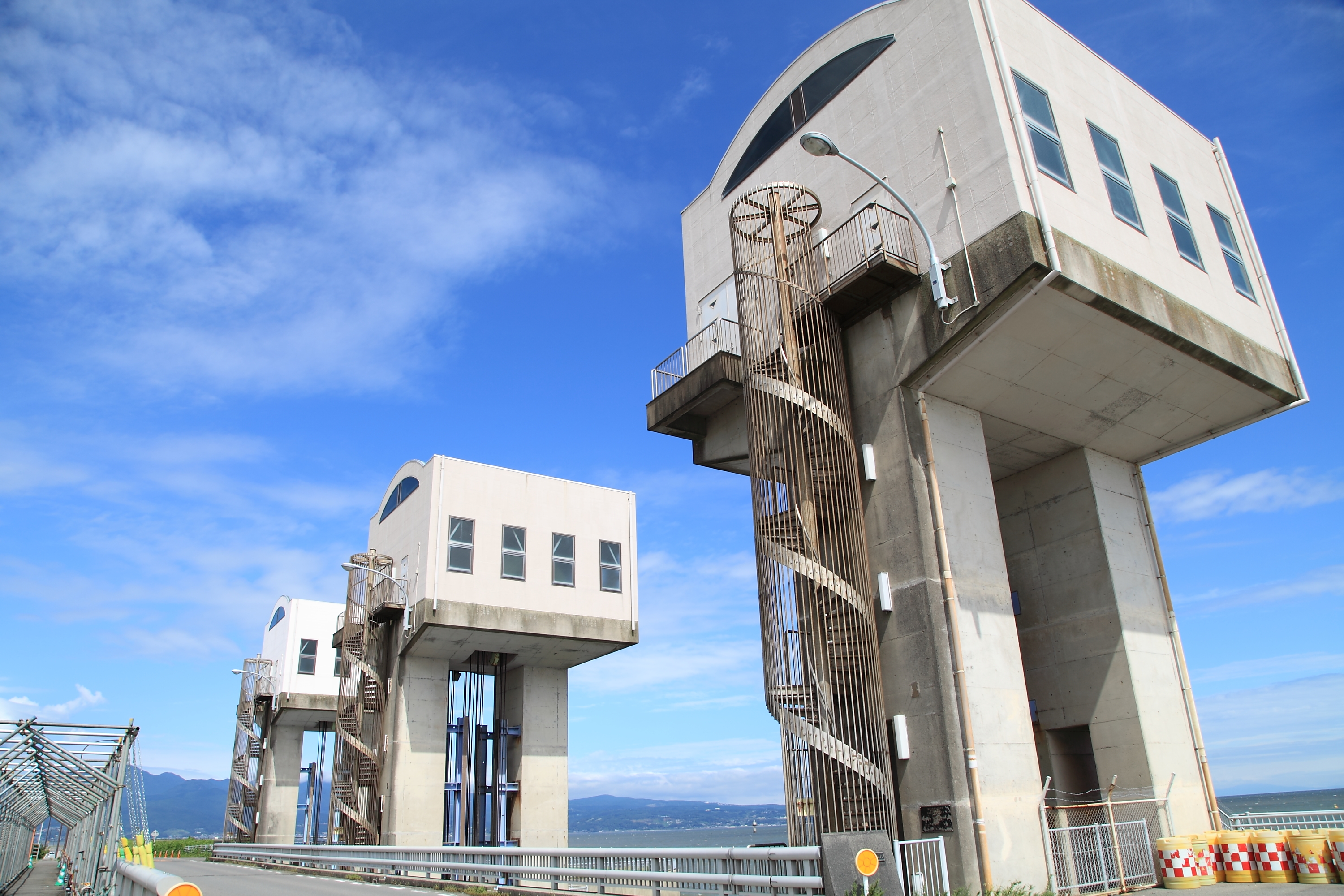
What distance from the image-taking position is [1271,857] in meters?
15.0

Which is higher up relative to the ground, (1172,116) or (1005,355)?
(1172,116)

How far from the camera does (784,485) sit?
17.1 metres

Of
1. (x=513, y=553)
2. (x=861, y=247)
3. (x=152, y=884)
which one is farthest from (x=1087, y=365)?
(x=513, y=553)

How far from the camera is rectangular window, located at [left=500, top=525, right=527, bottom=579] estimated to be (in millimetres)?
30719

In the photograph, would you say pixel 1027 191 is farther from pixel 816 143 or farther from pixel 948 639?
pixel 948 639

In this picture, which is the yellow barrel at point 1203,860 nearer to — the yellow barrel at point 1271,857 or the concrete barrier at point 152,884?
the yellow barrel at point 1271,857

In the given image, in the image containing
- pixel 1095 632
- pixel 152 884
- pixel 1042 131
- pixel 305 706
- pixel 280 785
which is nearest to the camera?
pixel 152 884

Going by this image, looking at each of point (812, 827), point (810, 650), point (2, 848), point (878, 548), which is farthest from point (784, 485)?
point (2, 848)

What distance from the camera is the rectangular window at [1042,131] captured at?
1677 centimetres

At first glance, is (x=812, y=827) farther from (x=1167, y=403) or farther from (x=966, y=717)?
(x=1167, y=403)

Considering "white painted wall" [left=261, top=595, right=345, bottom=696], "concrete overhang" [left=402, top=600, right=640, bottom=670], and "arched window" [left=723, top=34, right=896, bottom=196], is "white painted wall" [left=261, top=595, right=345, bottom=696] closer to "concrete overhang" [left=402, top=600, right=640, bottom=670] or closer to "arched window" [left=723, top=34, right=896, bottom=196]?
"concrete overhang" [left=402, top=600, right=640, bottom=670]

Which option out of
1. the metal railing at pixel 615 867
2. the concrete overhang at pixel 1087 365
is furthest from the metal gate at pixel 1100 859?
the concrete overhang at pixel 1087 365

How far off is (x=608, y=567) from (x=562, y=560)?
192 centimetres

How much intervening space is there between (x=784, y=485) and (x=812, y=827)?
607 centimetres
